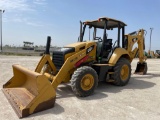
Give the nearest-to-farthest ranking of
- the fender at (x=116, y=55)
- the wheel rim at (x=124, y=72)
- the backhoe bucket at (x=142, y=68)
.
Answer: the fender at (x=116, y=55) → the wheel rim at (x=124, y=72) → the backhoe bucket at (x=142, y=68)

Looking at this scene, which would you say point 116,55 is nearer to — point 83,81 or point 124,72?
point 124,72

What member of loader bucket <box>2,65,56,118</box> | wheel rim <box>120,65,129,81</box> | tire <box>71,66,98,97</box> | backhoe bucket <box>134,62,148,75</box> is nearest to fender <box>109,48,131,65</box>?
wheel rim <box>120,65,129,81</box>

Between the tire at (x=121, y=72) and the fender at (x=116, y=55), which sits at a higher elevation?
the fender at (x=116, y=55)

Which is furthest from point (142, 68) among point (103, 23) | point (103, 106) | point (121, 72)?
point (103, 106)

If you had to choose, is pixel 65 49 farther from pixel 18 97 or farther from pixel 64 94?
pixel 18 97

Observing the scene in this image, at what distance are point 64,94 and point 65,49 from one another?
4.91 ft

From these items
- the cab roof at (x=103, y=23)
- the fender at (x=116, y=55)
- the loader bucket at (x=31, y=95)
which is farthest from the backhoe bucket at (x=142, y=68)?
the loader bucket at (x=31, y=95)

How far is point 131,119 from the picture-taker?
466 cm

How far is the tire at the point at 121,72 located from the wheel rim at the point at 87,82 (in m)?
1.43

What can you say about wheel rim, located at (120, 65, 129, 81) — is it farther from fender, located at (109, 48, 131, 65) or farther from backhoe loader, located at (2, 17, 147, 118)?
fender, located at (109, 48, 131, 65)

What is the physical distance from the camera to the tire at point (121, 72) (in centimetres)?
761

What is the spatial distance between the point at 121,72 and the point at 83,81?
2167mm

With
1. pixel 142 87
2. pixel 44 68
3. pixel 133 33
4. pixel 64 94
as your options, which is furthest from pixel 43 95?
pixel 133 33

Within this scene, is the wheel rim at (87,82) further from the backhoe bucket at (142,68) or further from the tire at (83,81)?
the backhoe bucket at (142,68)
